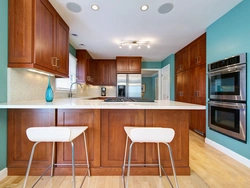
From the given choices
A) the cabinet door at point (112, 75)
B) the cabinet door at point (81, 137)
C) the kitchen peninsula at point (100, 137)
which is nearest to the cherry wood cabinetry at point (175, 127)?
the kitchen peninsula at point (100, 137)

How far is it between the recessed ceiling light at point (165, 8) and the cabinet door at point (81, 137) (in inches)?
72.7

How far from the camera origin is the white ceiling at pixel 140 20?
220 centimetres

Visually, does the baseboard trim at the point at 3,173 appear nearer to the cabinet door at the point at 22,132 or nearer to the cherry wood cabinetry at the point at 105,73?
the cabinet door at the point at 22,132

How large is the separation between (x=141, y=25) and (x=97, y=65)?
3.25 m

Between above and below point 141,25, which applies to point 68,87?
below

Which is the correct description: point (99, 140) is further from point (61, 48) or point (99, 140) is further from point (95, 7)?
point (95, 7)

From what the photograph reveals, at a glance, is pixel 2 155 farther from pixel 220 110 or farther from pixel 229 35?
pixel 229 35

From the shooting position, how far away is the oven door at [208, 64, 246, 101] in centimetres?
213

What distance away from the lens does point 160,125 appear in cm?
184

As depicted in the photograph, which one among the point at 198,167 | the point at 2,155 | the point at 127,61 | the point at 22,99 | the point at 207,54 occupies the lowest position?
the point at 198,167

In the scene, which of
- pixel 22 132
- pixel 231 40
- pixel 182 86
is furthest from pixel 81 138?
pixel 182 86

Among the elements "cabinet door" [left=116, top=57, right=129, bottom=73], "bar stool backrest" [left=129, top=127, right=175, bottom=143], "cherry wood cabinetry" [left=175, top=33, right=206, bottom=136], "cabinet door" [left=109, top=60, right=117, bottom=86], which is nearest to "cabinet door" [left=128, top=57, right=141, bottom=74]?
"cabinet door" [left=116, top=57, right=129, bottom=73]

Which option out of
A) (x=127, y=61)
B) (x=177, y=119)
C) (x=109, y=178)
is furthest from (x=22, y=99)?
(x=127, y=61)

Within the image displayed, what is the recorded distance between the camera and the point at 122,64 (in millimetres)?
5309
